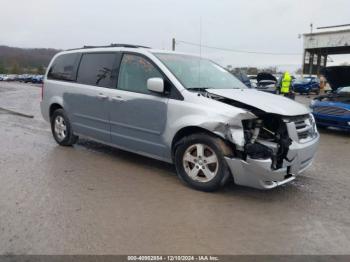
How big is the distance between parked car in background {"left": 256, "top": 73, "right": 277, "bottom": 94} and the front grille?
8.17 metres

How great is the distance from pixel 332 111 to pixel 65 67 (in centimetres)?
659

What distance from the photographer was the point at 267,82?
2094 cm

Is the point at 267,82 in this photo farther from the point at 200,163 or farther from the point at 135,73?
the point at 200,163

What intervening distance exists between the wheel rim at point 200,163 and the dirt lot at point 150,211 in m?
0.23

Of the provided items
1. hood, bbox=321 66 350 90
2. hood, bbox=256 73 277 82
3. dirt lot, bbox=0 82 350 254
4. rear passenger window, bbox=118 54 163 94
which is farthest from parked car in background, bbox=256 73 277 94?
rear passenger window, bbox=118 54 163 94

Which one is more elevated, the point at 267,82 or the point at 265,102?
the point at 265,102

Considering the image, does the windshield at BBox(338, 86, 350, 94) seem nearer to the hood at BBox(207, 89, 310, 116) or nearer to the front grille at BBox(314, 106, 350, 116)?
the front grille at BBox(314, 106, 350, 116)

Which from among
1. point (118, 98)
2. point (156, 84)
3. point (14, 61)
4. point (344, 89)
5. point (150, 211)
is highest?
point (156, 84)

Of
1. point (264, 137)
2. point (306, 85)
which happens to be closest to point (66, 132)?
point (264, 137)

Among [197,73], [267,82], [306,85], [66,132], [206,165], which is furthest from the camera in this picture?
[306,85]

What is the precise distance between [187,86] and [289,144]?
1.56m

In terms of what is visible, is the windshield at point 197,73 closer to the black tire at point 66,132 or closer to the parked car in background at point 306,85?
the black tire at point 66,132

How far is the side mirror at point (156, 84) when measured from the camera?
5.18m

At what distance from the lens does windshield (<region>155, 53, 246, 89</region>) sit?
547cm
